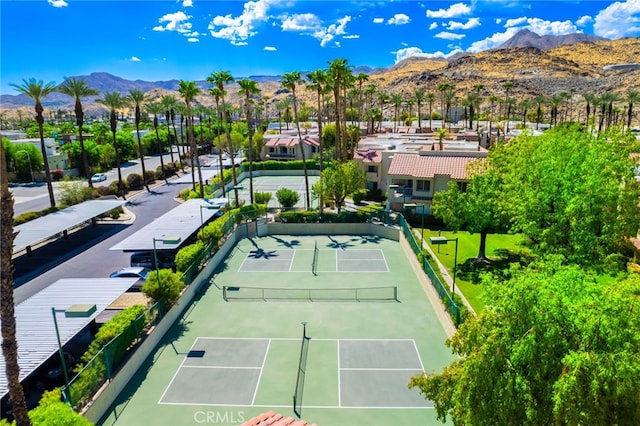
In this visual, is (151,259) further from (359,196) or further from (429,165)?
(429,165)

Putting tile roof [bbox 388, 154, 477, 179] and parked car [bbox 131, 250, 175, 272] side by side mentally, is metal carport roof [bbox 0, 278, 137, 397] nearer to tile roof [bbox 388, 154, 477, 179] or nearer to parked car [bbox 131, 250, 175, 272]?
parked car [bbox 131, 250, 175, 272]

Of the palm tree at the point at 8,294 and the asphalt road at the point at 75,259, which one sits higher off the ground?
the palm tree at the point at 8,294

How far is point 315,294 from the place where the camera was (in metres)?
28.2

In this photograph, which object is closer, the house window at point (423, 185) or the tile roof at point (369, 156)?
the house window at point (423, 185)

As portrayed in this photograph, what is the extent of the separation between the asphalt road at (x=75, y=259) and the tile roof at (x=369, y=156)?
24882mm

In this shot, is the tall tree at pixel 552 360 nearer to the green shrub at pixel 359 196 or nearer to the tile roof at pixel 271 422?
the tile roof at pixel 271 422

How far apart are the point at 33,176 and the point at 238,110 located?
8454 centimetres

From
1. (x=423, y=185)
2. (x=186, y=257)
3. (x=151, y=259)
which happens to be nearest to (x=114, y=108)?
(x=151, y=259)

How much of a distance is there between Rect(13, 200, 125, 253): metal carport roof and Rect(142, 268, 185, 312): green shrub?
12.9m

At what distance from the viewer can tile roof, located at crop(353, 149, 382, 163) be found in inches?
2078

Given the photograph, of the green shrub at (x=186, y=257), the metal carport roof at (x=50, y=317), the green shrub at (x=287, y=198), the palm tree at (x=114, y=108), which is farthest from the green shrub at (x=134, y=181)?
the metal carport roof at (x=50, y=317)

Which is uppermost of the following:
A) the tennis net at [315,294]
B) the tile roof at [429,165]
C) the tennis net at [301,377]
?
the tile roof at [429,165]

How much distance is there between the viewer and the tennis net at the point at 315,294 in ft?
91.0

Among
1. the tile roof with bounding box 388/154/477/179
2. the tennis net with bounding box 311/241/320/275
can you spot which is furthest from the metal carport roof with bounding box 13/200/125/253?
the tile roof with bounding box 388/154/477/179
